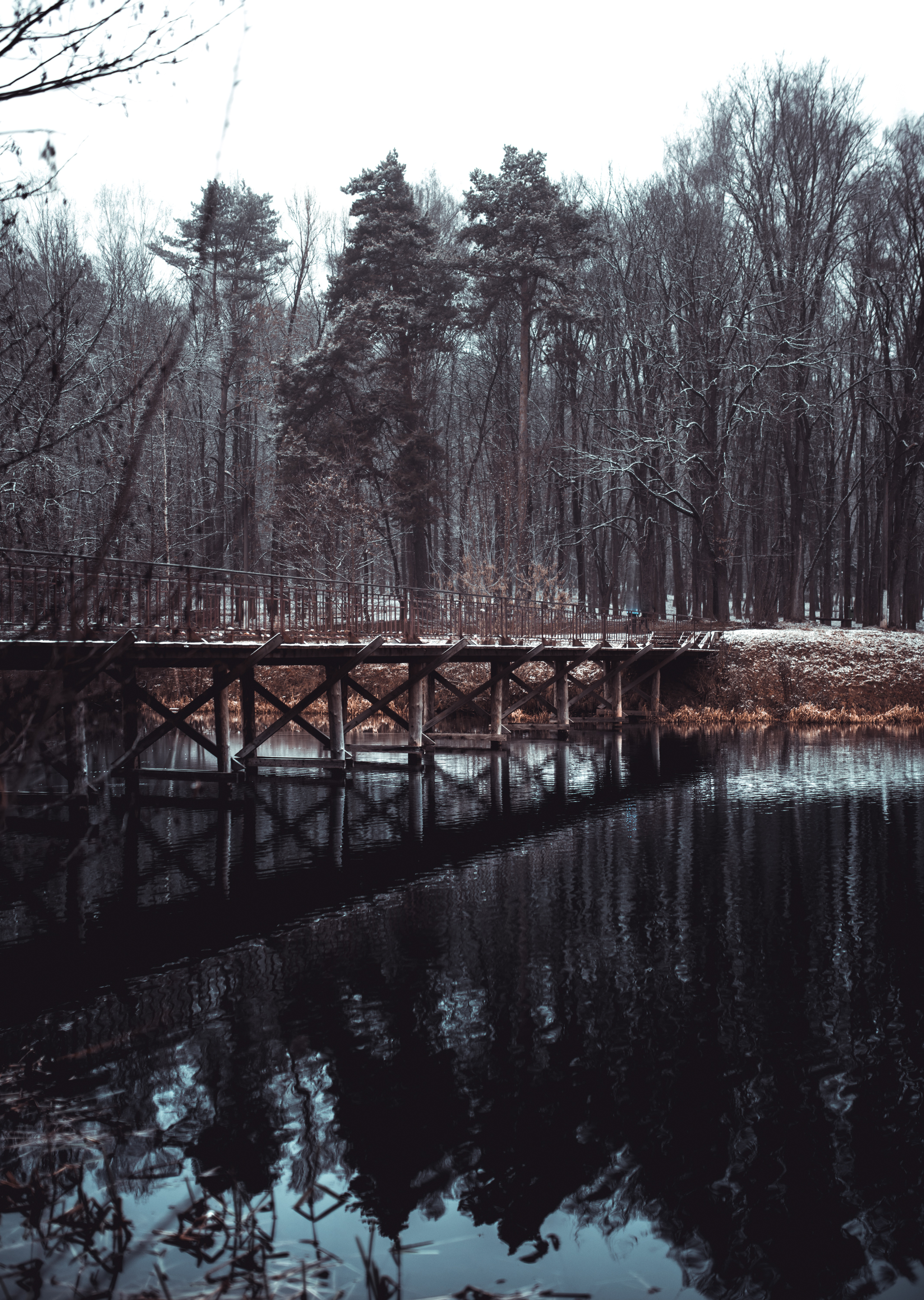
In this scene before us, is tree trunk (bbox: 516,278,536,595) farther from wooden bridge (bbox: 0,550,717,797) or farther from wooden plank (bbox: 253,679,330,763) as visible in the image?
wooden plank (bbox: 253,679,330,763)

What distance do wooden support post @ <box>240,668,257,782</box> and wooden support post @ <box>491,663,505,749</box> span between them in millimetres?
5553

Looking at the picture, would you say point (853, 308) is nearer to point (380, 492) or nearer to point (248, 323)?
point (380, 492)

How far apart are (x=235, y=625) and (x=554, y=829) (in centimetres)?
546

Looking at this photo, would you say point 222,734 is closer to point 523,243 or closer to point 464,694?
point 464,694

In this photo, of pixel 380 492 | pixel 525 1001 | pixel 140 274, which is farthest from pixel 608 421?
pixel 525 1001

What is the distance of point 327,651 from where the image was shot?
16688 millimetres

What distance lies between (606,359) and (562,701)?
14.6 m

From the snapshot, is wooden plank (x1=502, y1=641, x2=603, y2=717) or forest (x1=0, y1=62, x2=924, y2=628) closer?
wooden plank (x1=502, y1=641, x2=603, y2=717)

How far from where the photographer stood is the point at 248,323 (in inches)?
1344

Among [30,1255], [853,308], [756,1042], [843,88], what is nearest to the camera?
[30,1255]

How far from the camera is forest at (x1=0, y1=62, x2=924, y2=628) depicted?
30.6 m

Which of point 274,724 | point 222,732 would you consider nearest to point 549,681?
point 274,724

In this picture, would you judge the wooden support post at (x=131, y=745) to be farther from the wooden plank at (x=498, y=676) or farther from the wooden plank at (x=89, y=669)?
the wooden plank at (x=89, y=669)

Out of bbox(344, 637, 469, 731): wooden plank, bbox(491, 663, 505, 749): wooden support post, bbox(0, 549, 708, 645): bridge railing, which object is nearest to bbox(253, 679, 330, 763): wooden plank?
bbox(0, 549, 708, 645): bridge railing
